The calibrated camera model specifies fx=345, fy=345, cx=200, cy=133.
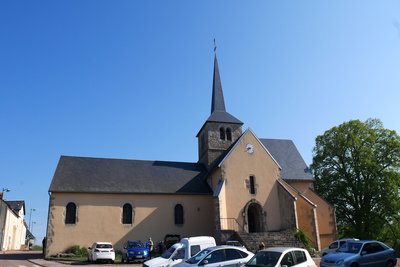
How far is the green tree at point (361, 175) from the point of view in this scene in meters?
31.2

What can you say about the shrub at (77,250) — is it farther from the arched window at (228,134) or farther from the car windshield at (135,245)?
the arched window at (228,134)

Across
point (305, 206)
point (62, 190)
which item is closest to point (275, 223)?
point (305, 206)

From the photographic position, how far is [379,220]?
31.3 metres

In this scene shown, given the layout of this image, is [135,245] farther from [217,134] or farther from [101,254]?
[217,134]

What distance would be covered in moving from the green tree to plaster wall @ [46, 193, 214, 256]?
13120 millimetres

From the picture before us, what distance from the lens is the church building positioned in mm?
26203

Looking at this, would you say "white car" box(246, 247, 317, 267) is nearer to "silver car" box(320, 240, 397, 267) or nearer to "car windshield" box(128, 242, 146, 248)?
"silver car" box(320, 240, 397, 267)

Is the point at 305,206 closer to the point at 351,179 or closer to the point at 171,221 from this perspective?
the point at 351,179

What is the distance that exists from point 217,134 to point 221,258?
2314cm

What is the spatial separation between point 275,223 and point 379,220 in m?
11.0

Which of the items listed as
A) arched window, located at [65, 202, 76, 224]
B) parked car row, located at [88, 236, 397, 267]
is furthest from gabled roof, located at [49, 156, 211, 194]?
parked car row, located at [88, 236, 397, 267]

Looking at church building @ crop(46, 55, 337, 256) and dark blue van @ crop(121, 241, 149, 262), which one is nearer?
dark blue van @ crop(121, 241, 149, 262)

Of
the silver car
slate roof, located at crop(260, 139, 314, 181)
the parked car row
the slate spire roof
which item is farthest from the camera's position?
the slate spire roof

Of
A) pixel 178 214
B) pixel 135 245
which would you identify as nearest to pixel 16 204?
pixel 178 214
